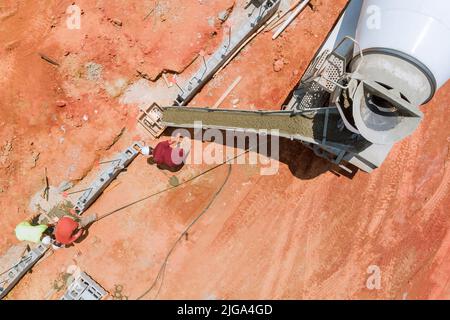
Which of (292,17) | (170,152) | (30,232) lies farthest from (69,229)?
(292,17)

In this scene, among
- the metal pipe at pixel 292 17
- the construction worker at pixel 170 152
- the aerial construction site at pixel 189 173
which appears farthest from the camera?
the metal pipe at pixel 292 17

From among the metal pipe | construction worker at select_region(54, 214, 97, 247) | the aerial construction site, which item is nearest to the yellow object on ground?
the aerial construction site

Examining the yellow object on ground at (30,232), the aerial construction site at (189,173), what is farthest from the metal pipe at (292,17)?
the yellow object on ground at (30,232)

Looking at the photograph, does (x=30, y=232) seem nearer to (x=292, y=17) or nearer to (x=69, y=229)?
(x=69, y=229)

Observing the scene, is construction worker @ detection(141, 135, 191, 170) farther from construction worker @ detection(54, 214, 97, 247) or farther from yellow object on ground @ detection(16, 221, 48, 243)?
yellow object on ground @ detection(16, 221, 48, 243)

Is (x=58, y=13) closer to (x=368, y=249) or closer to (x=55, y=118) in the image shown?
(x=55, y=118)

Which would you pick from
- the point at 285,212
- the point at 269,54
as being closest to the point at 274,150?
the point at 285,212

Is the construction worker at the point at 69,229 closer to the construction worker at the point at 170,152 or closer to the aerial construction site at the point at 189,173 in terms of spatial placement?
the aerial construction site at the point at 189,173
